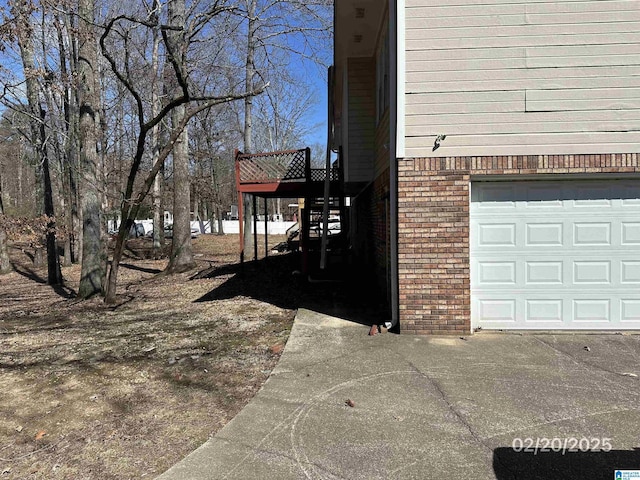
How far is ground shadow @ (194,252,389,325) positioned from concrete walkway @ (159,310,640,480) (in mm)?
1988

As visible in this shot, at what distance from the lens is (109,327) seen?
7234 millimetres

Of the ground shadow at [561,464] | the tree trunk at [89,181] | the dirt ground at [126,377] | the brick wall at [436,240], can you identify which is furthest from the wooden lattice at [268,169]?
the ground shadow at [561,464]

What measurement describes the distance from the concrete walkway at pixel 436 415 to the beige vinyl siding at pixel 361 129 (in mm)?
4512

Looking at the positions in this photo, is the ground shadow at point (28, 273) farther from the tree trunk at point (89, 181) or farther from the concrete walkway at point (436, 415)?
the concrete walkway at point (436, 415)

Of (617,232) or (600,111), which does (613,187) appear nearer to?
(617,232)

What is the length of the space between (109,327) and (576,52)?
25.4 ft

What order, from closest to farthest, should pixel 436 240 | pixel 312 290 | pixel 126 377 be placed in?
pixel 126 377, pixel 436 240, pixel 312 290

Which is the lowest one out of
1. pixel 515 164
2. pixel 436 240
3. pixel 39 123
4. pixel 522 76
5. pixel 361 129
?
pixel 436 240

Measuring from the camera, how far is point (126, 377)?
4.74 meters

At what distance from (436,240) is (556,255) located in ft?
5.42

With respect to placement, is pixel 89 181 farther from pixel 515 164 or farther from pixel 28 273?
pixel 28 273

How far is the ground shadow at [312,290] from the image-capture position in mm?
7729
